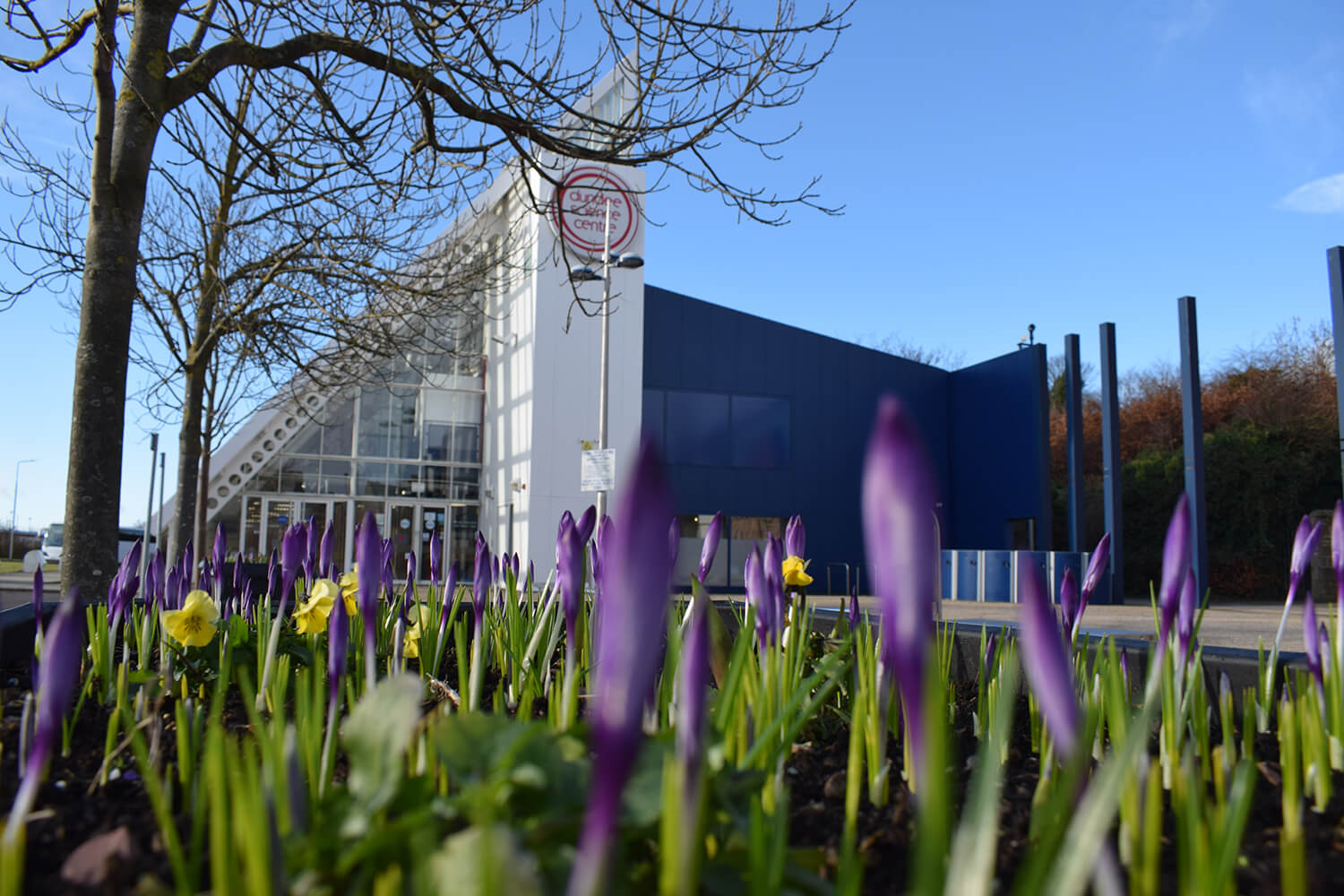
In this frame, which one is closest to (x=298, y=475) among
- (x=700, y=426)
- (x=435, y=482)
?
(x=435, y=482)

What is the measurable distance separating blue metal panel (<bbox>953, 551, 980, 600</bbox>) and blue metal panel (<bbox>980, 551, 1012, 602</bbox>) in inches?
8.7

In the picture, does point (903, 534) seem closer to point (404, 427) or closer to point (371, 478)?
point (371, 478)

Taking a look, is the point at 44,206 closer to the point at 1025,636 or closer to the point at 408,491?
the point at 1025,636

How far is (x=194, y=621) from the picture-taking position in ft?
7.36

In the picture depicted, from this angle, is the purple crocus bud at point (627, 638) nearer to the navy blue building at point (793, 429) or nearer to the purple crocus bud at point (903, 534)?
the purple crocus bud at point (903, 534)

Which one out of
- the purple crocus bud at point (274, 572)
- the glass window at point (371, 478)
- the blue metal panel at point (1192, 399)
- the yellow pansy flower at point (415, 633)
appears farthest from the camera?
the glass window at point (371, 478)

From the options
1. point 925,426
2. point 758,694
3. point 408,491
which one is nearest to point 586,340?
point 408,491

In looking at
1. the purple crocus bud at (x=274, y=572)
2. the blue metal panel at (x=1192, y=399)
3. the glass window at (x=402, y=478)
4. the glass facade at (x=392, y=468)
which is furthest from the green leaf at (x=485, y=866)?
the glass window at (x=402, y=478)

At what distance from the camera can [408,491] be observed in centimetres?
2577

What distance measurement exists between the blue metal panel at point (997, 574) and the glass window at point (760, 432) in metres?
6.06

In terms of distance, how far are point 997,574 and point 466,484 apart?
1420 centimetres

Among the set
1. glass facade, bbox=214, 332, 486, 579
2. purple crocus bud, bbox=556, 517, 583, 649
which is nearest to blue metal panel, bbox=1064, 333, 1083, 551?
glass facade, bbox=214, 332, 486, 579

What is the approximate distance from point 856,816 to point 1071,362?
65.2 ft

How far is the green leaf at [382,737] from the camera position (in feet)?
2.87
